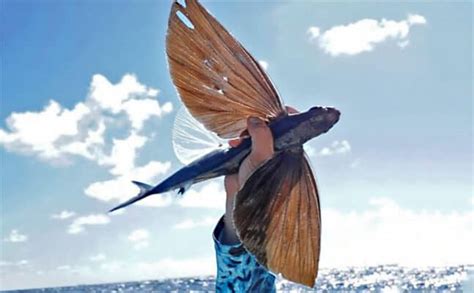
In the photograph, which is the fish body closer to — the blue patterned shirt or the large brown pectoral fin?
the large brown pectoral fin

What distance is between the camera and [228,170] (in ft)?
6.07

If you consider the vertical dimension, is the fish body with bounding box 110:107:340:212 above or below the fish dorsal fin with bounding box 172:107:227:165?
below

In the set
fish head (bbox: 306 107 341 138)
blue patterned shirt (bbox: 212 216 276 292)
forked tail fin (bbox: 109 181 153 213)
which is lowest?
blue patterned shirt (bbox: 212 216 276 292)

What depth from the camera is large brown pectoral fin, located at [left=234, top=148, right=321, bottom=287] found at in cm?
168

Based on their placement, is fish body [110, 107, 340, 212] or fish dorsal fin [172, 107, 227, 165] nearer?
fish body [110, 107, 340, 212]

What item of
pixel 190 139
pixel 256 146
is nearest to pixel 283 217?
pixel 256 146

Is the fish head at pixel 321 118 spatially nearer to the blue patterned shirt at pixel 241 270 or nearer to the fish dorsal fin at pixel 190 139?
the fish dorsal fin at pixel 190 139

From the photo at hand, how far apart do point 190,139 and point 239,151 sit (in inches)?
7.8

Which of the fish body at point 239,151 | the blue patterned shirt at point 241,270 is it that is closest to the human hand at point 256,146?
the fish body at point 239,151

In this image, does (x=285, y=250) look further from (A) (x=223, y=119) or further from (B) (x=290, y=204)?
(A) (x=223, y=119)

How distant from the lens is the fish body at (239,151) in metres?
1.74

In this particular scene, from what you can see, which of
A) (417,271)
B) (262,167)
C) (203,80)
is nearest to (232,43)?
(203,80)

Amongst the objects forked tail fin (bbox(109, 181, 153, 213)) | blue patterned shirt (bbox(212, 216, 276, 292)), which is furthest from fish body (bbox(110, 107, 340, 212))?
blue patterned shirt (bbox(212, 216, 276, 292))

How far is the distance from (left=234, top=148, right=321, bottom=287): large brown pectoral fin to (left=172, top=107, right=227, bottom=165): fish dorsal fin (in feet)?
0.69
